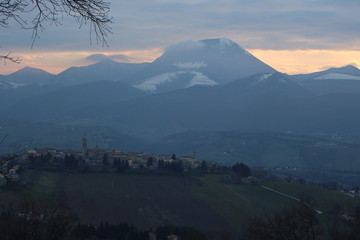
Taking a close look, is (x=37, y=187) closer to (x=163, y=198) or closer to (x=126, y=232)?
(x=163, y=198)

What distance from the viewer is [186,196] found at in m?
46.7

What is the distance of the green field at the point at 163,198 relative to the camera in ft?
129

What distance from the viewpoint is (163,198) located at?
4534 cm

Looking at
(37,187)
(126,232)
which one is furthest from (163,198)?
(126,232)

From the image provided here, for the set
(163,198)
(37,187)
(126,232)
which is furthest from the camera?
(163,198)

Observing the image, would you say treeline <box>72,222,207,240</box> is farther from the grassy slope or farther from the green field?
the grassy slope

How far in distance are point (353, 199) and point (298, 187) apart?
5.73 m

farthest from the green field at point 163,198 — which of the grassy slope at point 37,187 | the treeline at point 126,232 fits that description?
the treeline at point 126,232

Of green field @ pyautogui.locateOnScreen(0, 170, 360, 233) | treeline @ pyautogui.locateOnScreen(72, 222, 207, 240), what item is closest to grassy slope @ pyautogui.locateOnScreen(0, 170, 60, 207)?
green field @ pyautogui.locateOnScreen(0, 170, 360, 233)

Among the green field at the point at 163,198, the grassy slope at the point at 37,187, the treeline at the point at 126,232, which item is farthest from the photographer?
the green field at the point at 163,198

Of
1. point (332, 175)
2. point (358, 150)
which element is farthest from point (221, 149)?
point (332, 175)

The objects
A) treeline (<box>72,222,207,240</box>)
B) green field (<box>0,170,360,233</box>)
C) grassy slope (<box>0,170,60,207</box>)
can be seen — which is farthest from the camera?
green field (<box>0,170,360,233</box>)

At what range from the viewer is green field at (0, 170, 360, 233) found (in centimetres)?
3928

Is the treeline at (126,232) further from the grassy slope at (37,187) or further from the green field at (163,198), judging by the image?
the grassy slope at (37,187)
